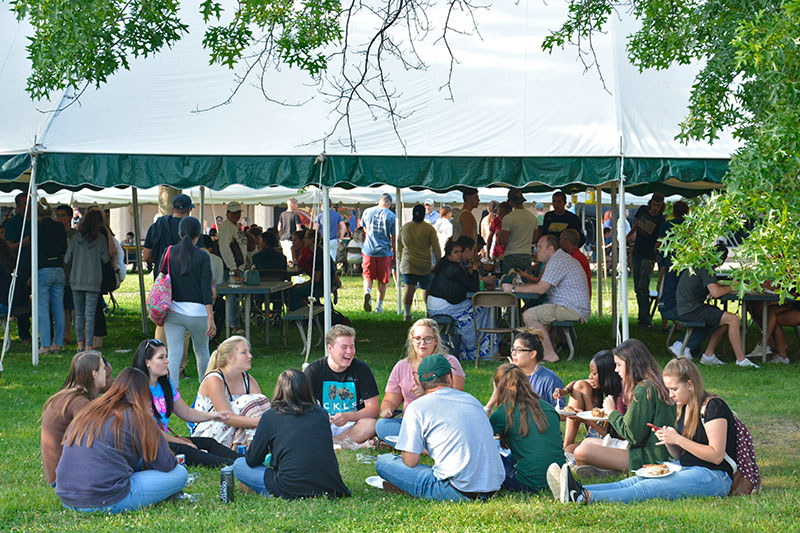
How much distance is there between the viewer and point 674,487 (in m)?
5.29

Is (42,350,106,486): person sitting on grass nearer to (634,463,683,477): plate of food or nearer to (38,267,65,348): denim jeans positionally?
(634,463,683,477): plate of food

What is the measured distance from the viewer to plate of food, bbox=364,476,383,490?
5.61m

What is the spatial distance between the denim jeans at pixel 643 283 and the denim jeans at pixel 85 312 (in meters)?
7.44

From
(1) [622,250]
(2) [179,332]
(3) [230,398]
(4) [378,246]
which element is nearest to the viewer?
(3) [230,398]

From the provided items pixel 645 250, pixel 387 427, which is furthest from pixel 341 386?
pixel 645 250

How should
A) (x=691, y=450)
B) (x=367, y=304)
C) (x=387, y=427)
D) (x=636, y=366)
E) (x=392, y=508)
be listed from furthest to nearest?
(x=367, y=304) → (x=387, y=427) → (x=636, y=366) → (x=691, y=450) → (x=392, y=508)

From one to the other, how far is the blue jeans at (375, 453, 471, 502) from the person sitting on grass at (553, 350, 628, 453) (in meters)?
1.35

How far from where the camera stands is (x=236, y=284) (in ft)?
38.3

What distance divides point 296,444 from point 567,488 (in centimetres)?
147

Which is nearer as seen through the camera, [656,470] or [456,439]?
[456,439]

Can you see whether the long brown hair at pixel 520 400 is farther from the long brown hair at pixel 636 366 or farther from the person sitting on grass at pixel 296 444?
the person sitting on grass at pixel 296 444

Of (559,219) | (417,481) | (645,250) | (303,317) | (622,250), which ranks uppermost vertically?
(559,219)

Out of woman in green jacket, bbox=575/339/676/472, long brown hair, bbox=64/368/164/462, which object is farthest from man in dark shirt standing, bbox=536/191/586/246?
long brown hair, bbox=64/368/164/462

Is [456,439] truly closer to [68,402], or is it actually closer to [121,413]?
[121,413]
